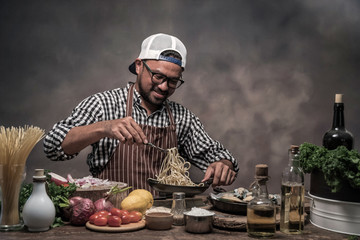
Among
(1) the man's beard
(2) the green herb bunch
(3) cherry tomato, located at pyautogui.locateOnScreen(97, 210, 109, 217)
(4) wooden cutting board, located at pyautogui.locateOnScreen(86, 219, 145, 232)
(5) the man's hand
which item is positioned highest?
(1) the man's beard

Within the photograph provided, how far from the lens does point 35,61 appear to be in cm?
493

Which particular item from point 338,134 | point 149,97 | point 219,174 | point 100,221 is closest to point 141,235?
point 100,221

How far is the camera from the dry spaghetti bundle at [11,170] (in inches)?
92.7

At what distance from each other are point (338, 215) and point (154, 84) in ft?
7.01

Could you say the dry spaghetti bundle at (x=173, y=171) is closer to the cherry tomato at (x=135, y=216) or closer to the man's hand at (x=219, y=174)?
the man's hand at (x=219, y=174)

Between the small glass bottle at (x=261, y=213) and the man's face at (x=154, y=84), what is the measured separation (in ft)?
6.35

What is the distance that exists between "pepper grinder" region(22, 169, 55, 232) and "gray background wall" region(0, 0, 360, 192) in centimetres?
271

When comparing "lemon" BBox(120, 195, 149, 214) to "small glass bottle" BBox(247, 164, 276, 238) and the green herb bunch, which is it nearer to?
"small glass bottle" BBox(247, 164, 276, 238)

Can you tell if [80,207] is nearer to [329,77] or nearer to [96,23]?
[96,23]

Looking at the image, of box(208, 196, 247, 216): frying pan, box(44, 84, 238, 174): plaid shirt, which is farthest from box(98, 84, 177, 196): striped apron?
box(208, 196, 247, 216): frying pan

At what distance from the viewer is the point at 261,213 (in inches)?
90.7

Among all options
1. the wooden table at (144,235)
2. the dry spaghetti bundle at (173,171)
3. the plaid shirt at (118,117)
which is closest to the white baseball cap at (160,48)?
the plaid shirt at (118,117)

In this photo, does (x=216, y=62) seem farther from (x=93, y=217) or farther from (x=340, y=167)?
(x=93, y=217)

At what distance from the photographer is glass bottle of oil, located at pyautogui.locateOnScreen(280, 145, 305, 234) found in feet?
7.89
